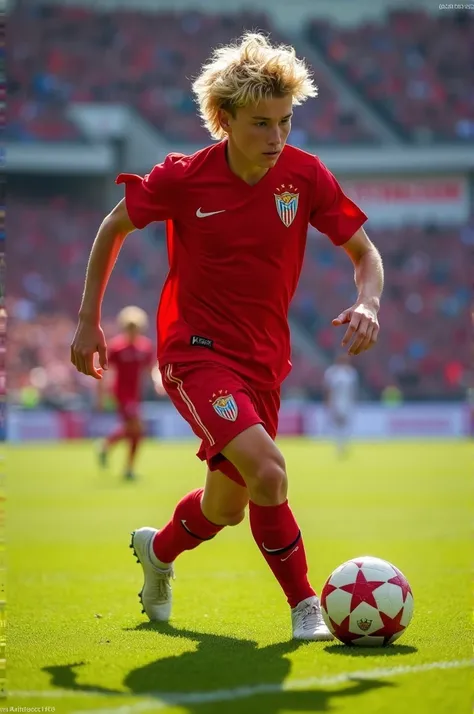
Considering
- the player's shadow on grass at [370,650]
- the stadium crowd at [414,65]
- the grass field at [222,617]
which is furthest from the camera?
the stadium crowd at [414,65]

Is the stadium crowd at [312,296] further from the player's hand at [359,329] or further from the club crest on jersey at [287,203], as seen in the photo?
the player's hand at [359,329]

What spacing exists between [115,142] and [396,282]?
10605 millimetres

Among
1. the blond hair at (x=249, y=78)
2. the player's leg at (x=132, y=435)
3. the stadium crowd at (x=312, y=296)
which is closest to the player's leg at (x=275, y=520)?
the blond hair at (x=249, y=78)

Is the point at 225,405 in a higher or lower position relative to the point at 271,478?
higher

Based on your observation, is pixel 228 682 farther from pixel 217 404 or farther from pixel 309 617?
pixel 217 404

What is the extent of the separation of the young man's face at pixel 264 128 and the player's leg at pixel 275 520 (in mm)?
1132

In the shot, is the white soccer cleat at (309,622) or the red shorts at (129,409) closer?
the white soccer cleat at (309,622)

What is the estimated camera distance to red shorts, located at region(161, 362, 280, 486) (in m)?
4.64

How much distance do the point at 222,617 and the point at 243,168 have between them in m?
2.21

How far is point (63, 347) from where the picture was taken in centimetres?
3231

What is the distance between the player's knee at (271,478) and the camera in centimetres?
452

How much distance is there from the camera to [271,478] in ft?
14.9

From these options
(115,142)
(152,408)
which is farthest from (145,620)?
(115,142)

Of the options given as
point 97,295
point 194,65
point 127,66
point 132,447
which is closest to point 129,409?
point 132,447
